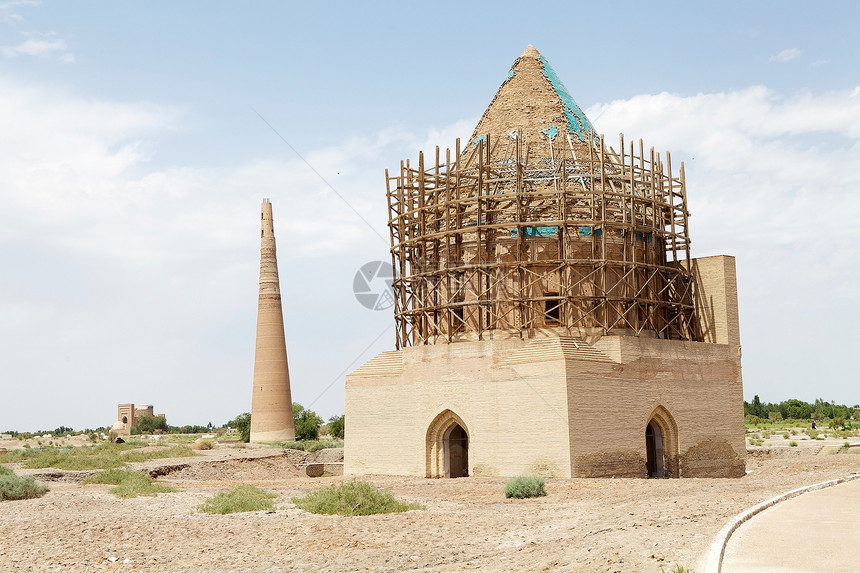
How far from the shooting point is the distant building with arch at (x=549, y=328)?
21.1 metres

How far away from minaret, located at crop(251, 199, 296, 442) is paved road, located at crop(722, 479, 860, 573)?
3220 cm

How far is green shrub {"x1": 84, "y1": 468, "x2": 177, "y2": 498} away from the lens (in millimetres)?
18719

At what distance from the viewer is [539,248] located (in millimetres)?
23562

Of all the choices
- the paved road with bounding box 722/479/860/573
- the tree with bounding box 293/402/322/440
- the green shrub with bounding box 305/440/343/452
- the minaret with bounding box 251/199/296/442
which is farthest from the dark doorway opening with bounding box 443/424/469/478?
the tree with bounding box 293/402/322/440

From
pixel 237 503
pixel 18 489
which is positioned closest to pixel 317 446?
pixel 18 489

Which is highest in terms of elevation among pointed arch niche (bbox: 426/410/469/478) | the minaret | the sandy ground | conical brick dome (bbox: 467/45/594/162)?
conical brick dome (bbox: 467/45/594/162)

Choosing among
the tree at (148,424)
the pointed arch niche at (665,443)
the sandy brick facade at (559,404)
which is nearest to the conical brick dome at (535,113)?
the sandy brick facade at (559,404)

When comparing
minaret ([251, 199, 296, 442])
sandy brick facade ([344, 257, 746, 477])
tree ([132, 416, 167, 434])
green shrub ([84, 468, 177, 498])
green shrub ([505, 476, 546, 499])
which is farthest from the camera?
tree ([132, 416, 167, 434])

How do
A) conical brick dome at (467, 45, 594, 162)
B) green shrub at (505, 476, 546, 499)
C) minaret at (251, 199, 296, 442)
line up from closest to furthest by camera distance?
green shrub at (505, 476, 546, 499) < conical brick dome at (467, 45, 594, 162) < minaret at (251, 199, 296, 442)

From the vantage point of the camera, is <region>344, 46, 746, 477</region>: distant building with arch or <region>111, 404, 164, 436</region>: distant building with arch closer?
<region>344, 46, 746, 477</region>: distant building with arch

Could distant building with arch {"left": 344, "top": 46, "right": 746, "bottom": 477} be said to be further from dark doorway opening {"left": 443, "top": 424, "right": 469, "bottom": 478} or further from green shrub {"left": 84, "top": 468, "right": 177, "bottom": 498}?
green shrub {"left": 84, "top": 468, "right": 177, "bottom": 498}

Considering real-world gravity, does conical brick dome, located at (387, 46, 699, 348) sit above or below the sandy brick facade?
above

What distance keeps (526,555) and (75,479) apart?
67.1 ft

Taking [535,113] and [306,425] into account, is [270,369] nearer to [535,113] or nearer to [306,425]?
[306,425]
